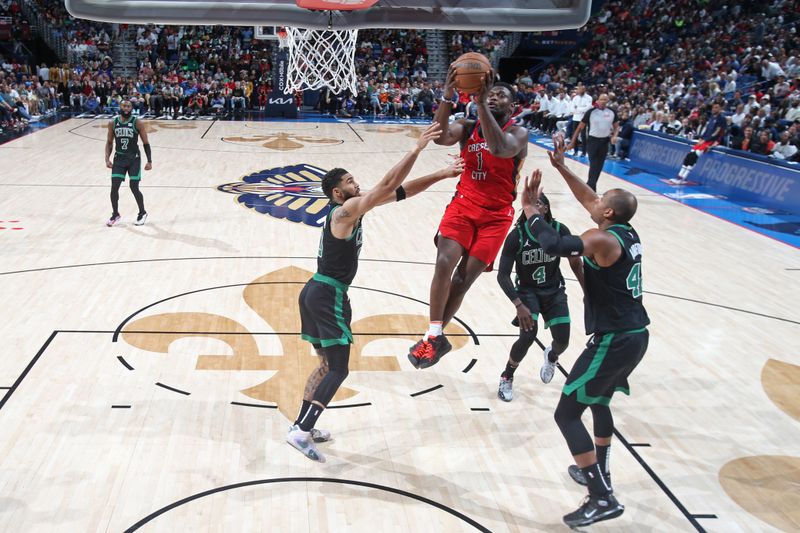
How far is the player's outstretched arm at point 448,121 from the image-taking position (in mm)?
4415

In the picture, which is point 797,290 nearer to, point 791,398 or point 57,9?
point 791,398

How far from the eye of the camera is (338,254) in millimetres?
4398

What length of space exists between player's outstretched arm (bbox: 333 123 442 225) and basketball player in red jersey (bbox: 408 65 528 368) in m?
0.68

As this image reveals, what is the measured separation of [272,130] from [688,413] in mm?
16169

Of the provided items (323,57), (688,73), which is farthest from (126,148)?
(688,73)

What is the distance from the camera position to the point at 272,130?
1964 centimetres

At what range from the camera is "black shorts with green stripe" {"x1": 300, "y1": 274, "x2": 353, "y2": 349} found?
14.4 ft

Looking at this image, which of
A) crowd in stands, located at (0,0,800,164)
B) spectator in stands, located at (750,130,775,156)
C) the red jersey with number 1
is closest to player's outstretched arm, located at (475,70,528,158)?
the red jersey with number 1

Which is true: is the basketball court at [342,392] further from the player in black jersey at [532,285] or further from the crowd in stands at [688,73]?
the crowd in stands at [688,73]

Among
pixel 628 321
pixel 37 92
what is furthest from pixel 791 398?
A: pixel 37 92

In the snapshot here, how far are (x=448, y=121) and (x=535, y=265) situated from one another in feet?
3.84

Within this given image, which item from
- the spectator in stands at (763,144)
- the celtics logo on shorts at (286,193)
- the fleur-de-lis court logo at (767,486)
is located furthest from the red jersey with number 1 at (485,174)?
the spectator in stands at (763,144)

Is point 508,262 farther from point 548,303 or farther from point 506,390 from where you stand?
point 506,390

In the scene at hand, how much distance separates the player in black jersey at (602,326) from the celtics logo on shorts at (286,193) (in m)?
6.42
